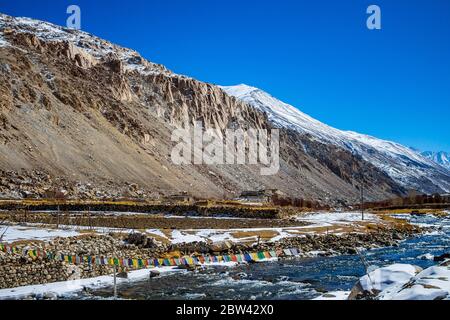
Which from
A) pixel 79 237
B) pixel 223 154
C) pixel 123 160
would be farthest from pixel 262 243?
pixel 223 154

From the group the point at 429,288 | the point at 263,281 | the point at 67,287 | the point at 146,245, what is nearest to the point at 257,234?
the point at 146,245

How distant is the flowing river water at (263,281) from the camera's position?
63.6 ft

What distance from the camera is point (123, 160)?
101250 millimetres

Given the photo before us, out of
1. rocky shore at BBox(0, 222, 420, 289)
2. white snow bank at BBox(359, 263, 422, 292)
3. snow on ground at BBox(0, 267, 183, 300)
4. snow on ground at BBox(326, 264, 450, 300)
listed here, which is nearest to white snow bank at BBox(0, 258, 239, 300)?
snow on ground at BBox(0, 267, 183, 300)

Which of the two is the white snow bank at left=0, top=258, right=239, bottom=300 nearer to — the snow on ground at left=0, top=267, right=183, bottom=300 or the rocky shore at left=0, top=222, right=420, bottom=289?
the snow on ground at left=0, top=267, right=183, bottom=300

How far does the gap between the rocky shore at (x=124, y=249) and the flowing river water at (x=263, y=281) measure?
9.04ft

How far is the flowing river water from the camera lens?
19.4 meters

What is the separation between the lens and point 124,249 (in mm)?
28453

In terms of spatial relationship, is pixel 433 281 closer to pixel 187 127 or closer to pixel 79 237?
pixel 79 237

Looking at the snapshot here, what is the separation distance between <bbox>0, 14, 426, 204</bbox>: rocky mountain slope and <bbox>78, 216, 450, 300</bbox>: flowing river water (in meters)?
58.4

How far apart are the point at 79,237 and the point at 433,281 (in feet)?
81.6

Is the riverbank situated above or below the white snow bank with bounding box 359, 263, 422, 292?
below
